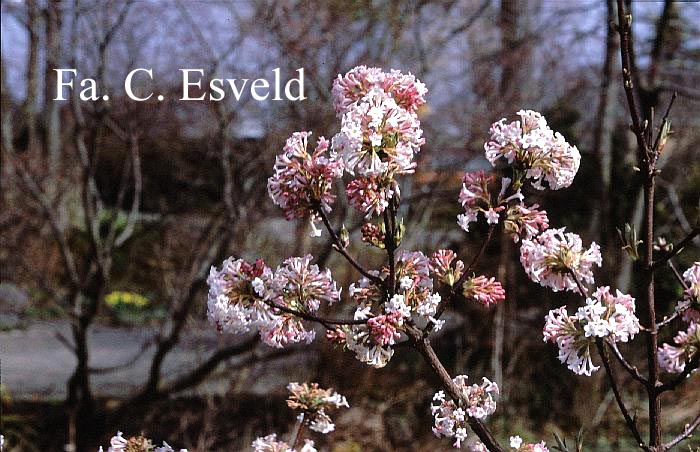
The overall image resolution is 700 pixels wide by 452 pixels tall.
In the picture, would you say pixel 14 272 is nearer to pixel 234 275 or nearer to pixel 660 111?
pixel 660 111

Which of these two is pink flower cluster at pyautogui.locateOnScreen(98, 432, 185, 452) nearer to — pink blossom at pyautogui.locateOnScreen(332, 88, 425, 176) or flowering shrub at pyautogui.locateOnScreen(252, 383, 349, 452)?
flowering shrub at pyautogui.locateOnScreen(252, 383, 349, 452)

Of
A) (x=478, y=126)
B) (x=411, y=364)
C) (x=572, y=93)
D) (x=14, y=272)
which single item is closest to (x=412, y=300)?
(x=478, y=126)

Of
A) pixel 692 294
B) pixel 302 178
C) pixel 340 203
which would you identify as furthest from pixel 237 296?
pixel 340 203

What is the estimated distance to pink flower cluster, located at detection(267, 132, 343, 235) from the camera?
79 cm

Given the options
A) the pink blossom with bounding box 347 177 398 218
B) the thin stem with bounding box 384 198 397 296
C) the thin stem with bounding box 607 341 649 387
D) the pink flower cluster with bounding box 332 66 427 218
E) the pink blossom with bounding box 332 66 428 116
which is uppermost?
the pink blossom with bounding box 332 66 428 116

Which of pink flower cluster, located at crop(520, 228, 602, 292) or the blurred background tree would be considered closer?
pink flower cluster, located at crop(520, 228, 602, 292)

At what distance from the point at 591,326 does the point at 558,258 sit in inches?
3.6

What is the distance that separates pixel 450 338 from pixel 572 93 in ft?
5.21

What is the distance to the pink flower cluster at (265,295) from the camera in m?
0.81

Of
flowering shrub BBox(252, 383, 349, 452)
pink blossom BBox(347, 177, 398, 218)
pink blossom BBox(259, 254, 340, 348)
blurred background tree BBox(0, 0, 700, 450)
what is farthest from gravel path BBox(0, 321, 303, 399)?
pink blossom BBox(347, 177, 398, 218)

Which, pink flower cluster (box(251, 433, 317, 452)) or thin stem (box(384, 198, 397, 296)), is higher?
thin stem (box(384, 198, 397, 296))

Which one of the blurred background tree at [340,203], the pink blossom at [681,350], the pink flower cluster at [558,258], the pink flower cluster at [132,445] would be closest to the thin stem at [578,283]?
the pink flower cluster at [558,258]

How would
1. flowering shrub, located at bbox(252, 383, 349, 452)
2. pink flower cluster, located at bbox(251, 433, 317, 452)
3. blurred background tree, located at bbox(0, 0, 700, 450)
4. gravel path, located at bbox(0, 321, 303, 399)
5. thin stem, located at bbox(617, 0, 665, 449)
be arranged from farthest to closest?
gravel path, located at bbox(0, 321, 303, 399)
blurred background tree, located at bbox(0, 0, 700, 450)
flowering shrub, located at bbox(252, 383, 349, 452)
pink flower cluster, located at bbox(251, 433, 317, 452)
thin stem, located at bbox(617, 0, 665, 449)

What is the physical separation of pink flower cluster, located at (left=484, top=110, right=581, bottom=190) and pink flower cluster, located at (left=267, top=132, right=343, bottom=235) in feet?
0.56
